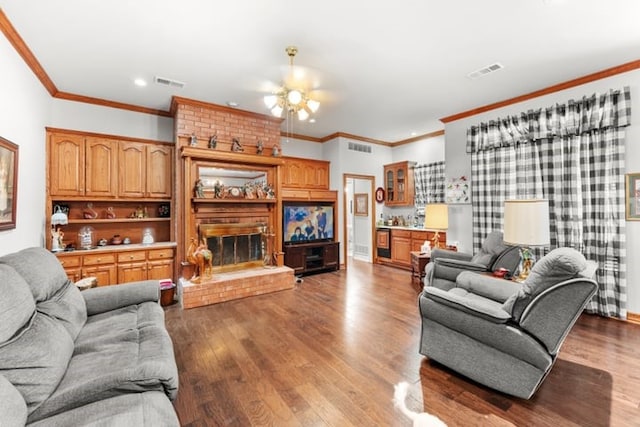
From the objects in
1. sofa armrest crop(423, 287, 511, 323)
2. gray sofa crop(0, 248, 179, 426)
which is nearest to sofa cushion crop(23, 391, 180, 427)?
gray sofa crop(0, 248, 179, 426)

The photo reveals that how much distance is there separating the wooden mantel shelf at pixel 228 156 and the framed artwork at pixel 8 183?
1.73 metres

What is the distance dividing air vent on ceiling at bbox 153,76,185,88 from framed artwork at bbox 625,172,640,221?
5597 millimetres

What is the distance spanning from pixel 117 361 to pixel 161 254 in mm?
2977

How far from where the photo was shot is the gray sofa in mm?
1199

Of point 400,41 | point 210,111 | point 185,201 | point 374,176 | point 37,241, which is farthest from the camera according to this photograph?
point 374,176

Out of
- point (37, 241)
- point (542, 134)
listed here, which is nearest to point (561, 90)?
point (542, 134)

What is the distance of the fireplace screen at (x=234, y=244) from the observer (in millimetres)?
4477

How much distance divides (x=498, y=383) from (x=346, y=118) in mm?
4438

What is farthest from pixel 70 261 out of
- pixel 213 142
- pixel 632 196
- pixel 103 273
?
pixel 632 196

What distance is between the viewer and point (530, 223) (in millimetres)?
2760

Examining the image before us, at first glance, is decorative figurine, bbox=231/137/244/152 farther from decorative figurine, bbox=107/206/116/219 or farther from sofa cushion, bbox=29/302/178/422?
sofa cushion, bbox=29/302/178/422

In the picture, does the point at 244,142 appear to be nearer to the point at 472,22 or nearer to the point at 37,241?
the point at 37,241

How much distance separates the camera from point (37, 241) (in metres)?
3.52

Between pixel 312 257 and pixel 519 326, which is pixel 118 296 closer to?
pixel 519 326
